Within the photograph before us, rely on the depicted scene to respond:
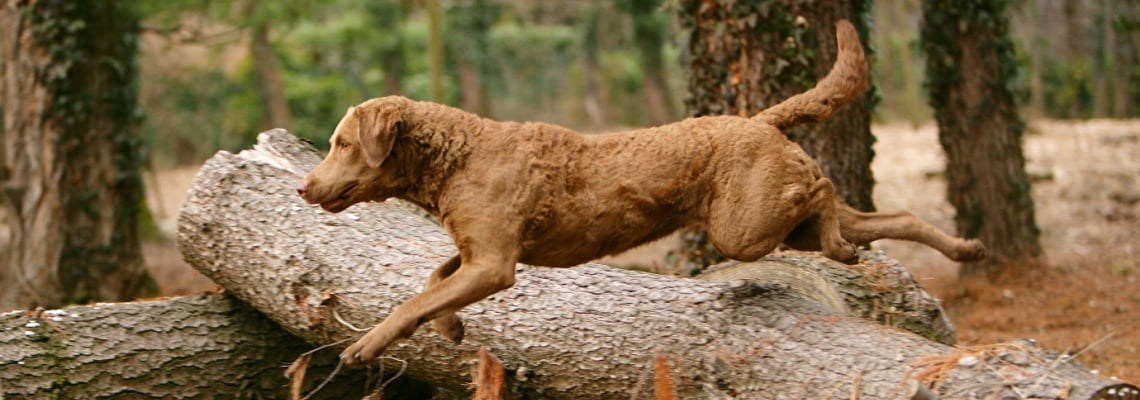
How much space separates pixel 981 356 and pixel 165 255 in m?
13.0

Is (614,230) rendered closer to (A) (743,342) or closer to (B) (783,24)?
(A) (743,342)

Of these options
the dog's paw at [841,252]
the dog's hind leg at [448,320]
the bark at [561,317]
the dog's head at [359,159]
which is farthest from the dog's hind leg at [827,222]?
the dog's head at [359,159]

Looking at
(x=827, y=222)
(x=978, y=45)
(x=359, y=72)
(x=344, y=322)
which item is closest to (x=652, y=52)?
(x=359, y=72)

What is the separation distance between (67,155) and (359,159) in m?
6.66

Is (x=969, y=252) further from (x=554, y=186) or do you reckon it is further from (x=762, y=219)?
(x=554, y=186)

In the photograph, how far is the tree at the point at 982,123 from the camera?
10.0 m

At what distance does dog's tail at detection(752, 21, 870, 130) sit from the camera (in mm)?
5105

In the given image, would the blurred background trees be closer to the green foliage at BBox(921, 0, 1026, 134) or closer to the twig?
the green foliage at BBox(921, 0, 1026, 134)

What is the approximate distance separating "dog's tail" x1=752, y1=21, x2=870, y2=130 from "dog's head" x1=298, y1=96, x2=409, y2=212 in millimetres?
1742

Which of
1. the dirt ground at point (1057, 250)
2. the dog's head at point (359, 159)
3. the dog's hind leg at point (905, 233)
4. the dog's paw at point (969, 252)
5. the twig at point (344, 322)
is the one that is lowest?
the dirt ground at point (1057, 250)

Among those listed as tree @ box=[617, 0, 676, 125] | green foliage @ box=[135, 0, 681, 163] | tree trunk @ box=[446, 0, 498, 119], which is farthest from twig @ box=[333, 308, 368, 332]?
tree trunk @ box=[446, 0, 498, 119]

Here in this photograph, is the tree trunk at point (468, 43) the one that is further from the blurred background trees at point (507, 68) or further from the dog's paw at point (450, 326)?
the dog's paw at point (450, 326)

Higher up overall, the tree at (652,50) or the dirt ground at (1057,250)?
the tree at (652,50)

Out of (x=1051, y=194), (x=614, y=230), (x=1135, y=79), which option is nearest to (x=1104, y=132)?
(x=1051, y=194)
